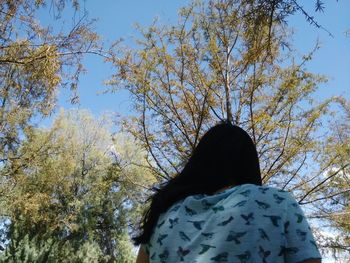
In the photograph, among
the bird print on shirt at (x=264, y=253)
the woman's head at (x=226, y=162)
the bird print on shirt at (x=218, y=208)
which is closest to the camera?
the bird print on shirt at (x=264, y=253)

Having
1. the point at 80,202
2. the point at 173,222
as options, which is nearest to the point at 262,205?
the point at 173,222

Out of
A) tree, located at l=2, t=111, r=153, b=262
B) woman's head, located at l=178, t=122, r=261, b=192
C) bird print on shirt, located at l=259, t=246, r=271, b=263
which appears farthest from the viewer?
tree, located at l=2, t=111, r=153, b=262

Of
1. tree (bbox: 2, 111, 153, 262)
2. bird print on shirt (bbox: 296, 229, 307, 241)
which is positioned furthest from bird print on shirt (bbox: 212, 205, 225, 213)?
tree (bbox: 2, 111, 153, 262)

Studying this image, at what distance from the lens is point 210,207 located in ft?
4.03

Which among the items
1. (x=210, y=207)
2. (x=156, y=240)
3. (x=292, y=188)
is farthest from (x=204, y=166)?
(x=292, y=188)

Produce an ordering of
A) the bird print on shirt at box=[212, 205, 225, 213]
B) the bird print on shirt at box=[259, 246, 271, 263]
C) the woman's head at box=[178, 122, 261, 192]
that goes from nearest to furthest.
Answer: the bird print on shirt at box=[259, 246, 271, 263] < the bird print on shirt at box=[212, 205, 225, 213] < the woman's head at box=[178, 122, 261, 192]

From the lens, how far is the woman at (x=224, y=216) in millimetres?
1097

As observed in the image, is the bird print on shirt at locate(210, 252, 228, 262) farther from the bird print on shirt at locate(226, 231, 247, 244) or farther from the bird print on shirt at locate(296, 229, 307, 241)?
the bird print on shirt at locate(296, 229, 307, 241)

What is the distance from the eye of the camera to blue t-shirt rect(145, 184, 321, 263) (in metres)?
1.09

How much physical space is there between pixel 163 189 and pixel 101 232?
22.5 metres

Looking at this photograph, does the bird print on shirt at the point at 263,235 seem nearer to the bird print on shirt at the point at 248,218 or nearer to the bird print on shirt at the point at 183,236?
the bird print on shirt at the point at 248,218

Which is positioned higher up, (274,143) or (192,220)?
(274,143)

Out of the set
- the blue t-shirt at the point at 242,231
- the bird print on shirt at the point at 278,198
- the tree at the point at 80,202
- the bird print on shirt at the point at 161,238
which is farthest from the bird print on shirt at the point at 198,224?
the tree at the point at 80,202

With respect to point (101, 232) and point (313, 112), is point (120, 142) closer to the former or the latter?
point (101, 232)
